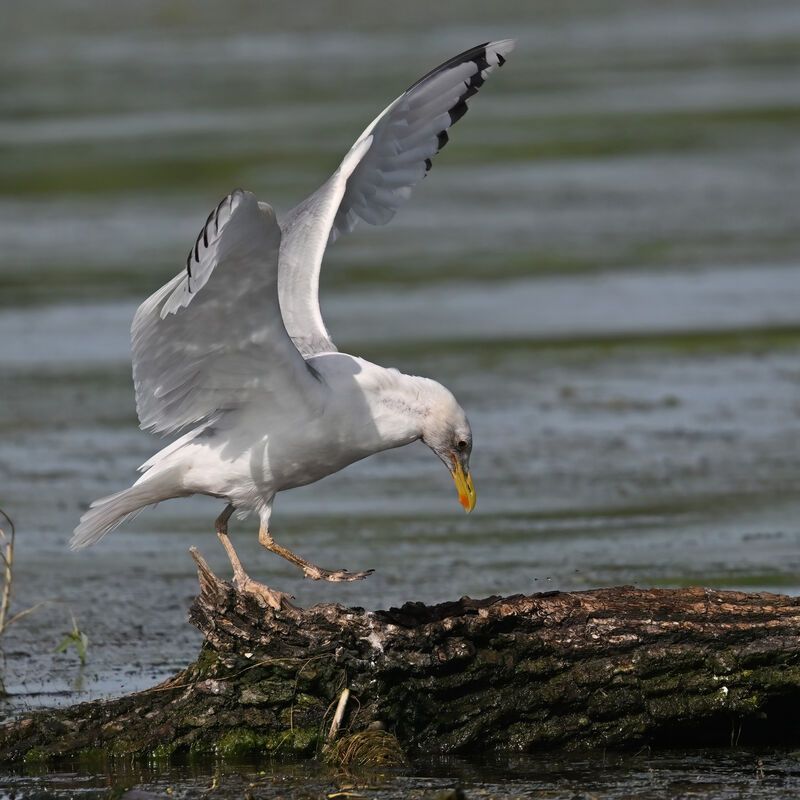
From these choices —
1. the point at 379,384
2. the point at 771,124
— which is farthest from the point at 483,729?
the point at 771,124

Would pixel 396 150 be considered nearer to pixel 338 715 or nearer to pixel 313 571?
pixel 313 571

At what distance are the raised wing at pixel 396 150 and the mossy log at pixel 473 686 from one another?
2790mm

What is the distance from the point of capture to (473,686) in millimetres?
7340

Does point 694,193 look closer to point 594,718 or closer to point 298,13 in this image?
point 594,718

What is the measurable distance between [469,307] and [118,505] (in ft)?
26.6

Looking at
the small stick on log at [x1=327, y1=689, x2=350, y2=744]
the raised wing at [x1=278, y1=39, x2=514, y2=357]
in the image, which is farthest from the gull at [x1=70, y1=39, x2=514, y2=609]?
the raised wing at [x1=278, y1=39, x2=514, y2=357]

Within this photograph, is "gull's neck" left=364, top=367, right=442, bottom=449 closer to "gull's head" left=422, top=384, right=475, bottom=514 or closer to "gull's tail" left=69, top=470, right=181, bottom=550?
"gull's head" left=422, top=384, right=475, bottom=514

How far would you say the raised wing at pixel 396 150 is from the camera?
9.60 metres

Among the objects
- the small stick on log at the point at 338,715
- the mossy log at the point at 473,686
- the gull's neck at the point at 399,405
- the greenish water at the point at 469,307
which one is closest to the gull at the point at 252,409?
the gull's neck at the point at 399,405

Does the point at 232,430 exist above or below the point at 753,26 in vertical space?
below

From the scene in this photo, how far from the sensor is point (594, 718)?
7.36 metres

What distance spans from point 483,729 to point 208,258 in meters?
2.17

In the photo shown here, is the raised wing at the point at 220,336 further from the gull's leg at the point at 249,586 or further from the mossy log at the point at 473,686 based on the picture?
the mossy log at the point at 473,686

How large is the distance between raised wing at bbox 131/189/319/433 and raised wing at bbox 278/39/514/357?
1457 millimetres
